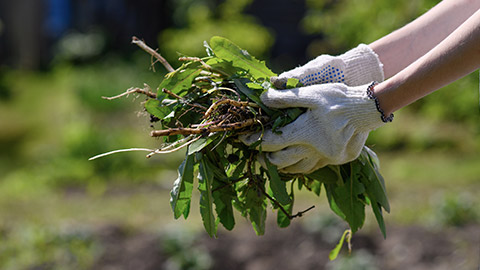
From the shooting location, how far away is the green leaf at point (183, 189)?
2.06 m

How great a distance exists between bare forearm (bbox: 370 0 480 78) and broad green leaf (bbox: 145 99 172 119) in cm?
84

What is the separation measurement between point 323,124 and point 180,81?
538 millimetres

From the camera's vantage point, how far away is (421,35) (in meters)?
2.34

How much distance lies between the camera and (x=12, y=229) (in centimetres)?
439

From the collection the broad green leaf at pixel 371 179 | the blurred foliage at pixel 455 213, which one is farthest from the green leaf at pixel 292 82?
the blurred foliage at pixel 455 213

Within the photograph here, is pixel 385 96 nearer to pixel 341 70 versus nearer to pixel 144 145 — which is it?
pixel 341 70

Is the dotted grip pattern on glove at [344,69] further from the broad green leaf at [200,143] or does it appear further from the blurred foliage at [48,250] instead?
the blurred foliage at [48,250]

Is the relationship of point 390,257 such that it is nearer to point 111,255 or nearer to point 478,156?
point 111,255

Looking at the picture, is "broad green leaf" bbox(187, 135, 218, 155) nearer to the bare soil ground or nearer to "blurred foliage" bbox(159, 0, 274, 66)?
the bare soil ground

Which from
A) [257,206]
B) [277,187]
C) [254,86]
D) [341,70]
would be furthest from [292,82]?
[257,206]

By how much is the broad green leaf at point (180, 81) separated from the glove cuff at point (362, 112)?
0.56m

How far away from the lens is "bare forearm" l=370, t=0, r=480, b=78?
7.54ft

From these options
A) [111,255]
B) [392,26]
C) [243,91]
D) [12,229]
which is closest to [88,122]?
[12,229]

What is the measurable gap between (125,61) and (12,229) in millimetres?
5285
